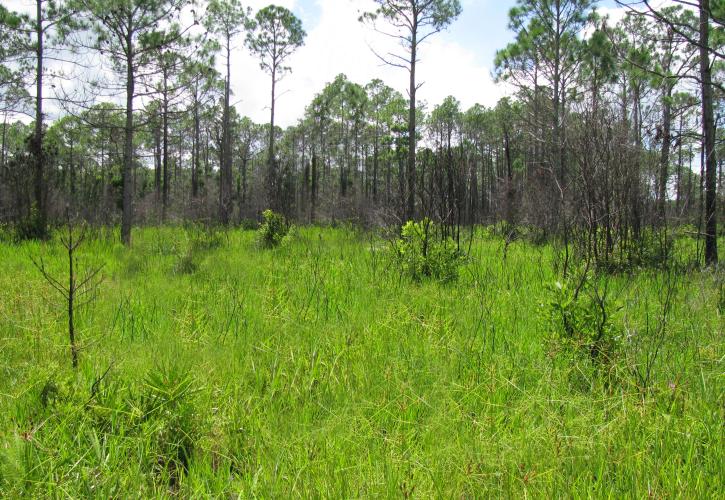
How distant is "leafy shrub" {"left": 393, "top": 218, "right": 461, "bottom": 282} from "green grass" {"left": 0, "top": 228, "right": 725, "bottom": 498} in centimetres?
118

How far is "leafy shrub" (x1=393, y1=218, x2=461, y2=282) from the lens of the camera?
549 centimetres

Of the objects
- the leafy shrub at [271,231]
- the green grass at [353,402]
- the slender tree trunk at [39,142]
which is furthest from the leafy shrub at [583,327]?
the slender tree trunk at [39,142]

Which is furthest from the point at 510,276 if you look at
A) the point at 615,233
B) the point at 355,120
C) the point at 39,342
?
the point at 355,120

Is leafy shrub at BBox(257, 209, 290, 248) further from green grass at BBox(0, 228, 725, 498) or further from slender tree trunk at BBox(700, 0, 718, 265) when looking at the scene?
slender tree trunk at BBox(700, 0, 718, 265)

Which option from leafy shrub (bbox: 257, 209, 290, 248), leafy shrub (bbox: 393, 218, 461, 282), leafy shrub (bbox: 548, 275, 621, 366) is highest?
leafy shrub (bbox: 257, 209, 290, 248)

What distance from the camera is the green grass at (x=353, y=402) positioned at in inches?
66.0

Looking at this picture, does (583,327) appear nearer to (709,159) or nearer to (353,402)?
(353,402)

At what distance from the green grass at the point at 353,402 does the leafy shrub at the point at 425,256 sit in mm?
1177

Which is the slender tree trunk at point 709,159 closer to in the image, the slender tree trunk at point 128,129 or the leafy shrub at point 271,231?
the leafy shrub at point 271,231

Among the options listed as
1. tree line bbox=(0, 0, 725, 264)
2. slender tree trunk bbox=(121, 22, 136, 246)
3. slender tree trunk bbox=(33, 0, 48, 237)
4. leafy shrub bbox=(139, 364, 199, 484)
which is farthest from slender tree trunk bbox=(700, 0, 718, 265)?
slender tree trunk bbox=(33, 0, 48, 237)

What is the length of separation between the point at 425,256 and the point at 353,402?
3484mm

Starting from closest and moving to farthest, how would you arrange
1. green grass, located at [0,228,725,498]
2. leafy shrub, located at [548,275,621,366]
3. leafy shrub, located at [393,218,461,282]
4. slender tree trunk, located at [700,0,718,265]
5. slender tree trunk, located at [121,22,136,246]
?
green grass, located at [0,228,725,498], leafy shrub, located at [548,275,621,366], leafy shrub, located at [393,218,461,282], slender tree trunk, located at [700,0,718,265], slender tree trunk, located at [121,22,136,246]

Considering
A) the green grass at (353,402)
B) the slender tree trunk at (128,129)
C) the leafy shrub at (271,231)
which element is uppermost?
the slender tree trunk at (128,129)

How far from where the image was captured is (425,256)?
566 centimetres
